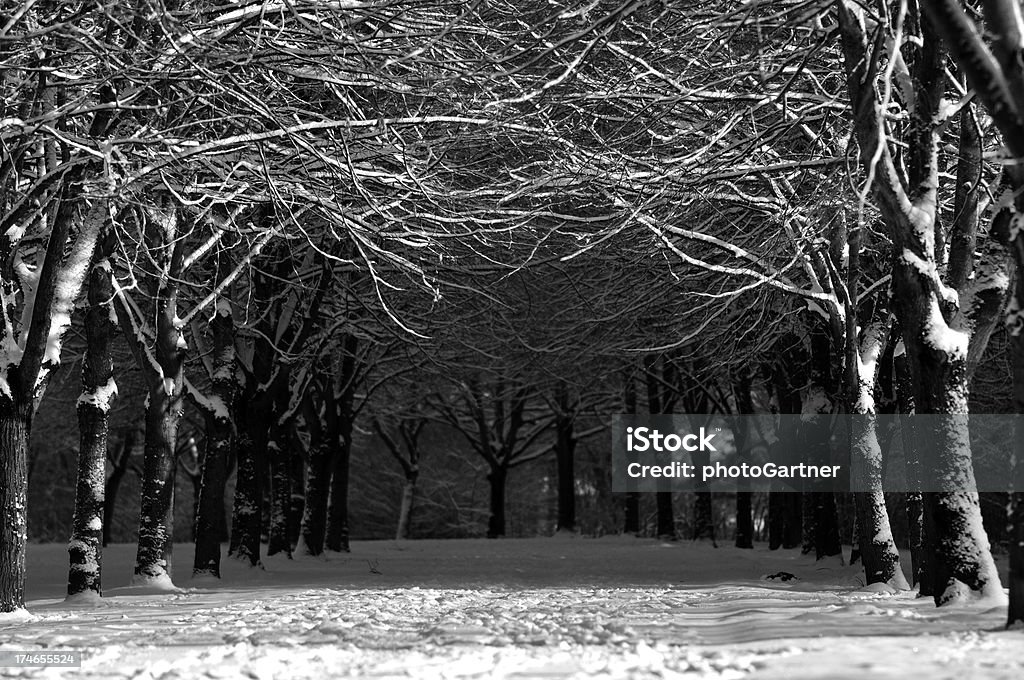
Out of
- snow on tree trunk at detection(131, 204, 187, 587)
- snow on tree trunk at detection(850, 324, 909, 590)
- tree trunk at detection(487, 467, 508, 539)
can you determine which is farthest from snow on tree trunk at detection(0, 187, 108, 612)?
tree trunk at detection(487, 467, 508, 539)

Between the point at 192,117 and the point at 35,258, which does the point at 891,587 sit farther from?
the point at 35,258

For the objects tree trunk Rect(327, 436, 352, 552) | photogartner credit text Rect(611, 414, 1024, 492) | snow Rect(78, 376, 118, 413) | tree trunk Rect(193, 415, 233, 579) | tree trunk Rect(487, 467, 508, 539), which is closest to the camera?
photogartner credit text Rect(611, 414, 1024, 492)

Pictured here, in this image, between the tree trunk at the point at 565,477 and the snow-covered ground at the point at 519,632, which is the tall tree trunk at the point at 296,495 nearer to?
the snow-covered ground at the point at 519,632

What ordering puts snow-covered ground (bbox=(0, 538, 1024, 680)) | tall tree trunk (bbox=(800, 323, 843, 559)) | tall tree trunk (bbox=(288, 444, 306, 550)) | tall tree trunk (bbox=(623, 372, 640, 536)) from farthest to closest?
tall tree trunk (bbox=(623, 372, 640, 536)), tall tree trunk (bbox=(288, 444, 306, 550)), tall tree trunk (bbox=(800, 323, 843, 559)), snow-covered ground (bbox=(0, 538, 1024, 680))

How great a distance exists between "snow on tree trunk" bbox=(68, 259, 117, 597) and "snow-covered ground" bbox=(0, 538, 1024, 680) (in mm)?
487

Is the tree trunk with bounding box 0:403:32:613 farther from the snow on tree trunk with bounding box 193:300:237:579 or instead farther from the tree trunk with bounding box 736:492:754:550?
the tree trunk with bounding box 736:492:754:550

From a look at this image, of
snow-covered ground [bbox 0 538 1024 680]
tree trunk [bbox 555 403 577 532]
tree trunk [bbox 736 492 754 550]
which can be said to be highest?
tree trunk [bbox 555 403 577 532]

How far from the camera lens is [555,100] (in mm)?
10844

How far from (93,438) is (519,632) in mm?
6466

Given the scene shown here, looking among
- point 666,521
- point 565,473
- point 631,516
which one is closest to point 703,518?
point 666,521

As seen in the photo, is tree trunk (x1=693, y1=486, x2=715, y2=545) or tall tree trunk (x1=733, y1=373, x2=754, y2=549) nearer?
tall tree trunk (x1=733, y1=373, x2=754, y2=549)

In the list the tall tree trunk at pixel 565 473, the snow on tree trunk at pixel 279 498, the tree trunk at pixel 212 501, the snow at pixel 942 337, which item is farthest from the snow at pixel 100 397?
the tall tree trunk at pixel 565 473

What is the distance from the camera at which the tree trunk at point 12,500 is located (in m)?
9.23

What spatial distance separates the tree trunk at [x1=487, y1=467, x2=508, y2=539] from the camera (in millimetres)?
34750
